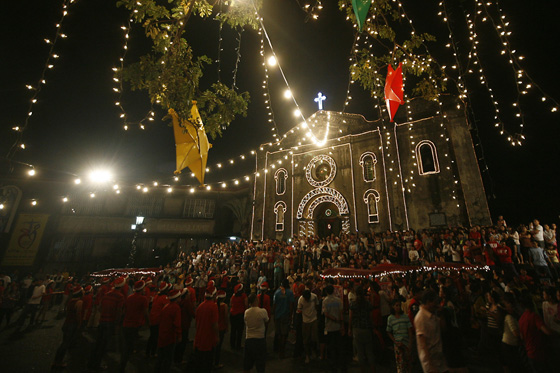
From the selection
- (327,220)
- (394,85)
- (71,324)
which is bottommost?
(71,324)

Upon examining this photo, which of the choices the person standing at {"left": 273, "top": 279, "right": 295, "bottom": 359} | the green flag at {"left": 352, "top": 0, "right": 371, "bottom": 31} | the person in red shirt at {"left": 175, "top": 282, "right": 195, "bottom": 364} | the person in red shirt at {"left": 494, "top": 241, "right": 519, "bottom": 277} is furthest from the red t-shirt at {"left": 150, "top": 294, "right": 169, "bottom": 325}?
the person in red shirt at {"left": 494, "top": 241, "right": 519, "bottom": 277}

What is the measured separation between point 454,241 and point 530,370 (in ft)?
25.3

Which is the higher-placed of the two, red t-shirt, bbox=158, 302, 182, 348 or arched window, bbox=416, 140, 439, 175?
arched window, bbox=416, 140, 439, 175

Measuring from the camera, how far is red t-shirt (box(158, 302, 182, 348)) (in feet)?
15.1

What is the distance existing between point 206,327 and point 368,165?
1635 cm

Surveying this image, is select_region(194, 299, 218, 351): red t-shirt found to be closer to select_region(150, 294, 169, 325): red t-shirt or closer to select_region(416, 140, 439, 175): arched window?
select_region(150, 294, 169, 325): red t-shirt

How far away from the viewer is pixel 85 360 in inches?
237

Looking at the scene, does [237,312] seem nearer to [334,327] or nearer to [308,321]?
[308,321]

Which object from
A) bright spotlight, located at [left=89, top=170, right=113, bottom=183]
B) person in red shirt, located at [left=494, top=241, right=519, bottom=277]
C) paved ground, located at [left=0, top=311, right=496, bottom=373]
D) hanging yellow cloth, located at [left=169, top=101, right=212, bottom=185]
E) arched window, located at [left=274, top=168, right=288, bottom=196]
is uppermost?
arched window, located at [left=274, top=168, right=288, bottom=196]

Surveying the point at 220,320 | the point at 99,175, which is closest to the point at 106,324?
the point at 220,320

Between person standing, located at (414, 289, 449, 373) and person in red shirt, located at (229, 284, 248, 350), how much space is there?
406 centimetres

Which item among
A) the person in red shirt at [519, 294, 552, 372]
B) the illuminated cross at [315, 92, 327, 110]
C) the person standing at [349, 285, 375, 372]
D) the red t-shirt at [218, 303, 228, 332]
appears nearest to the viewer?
the person in red shirt at [519, 294, 552, 372]

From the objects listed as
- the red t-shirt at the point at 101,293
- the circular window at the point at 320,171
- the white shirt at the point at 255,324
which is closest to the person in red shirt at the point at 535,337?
the white shirt at the point at 255,324

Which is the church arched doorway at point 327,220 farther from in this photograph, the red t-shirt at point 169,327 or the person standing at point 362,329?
the red t-shirt at point 169,327
